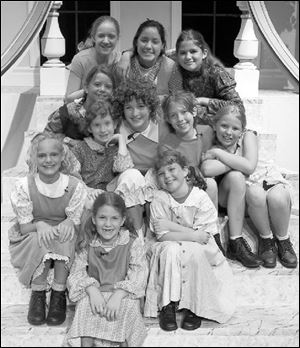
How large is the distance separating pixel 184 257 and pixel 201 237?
0.48 feet

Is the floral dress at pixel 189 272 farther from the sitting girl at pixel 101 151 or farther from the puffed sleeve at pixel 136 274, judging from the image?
the sitting girl at pixel 101 151

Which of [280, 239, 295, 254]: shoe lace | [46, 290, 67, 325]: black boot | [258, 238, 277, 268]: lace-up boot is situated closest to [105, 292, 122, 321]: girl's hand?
[46, 290, 67, 325]: black boot

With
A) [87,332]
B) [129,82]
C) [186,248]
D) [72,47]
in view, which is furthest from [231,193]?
[72,47]

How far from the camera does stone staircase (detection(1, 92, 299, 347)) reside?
2836 millimetres

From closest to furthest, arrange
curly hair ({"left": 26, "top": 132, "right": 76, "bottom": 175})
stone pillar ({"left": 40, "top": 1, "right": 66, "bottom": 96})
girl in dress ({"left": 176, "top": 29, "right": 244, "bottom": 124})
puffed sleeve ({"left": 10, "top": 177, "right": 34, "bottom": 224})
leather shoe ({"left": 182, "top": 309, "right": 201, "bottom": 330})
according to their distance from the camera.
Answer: leather shoe ({"left": 182, "top": 309, "right": 201, "bottom": 330}), puffed sleeve ({"left": 10, "top": 177, "right": 34, "bottom": 224}), curly hair ({"left": 26, "top": 132, "right": 76, "bottom": 175}), girl in dress ({"left": 176, "top": 29, "right": 244, "bottom": 124}), stone pillar ({"left": 40, "top": 1, "right": 66, "bottom": 96})

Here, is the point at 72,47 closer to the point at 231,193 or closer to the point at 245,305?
the point at 231,193

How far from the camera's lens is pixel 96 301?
2781mm

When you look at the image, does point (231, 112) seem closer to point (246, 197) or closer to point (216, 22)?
point (246, 197)

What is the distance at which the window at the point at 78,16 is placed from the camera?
5281 mm

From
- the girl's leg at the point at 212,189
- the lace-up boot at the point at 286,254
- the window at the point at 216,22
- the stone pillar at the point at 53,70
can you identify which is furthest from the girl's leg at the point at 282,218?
the window at the point at 216,22

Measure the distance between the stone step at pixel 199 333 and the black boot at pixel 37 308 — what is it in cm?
3

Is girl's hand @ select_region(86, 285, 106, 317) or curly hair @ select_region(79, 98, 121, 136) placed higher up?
curly hair @ select_region(79, 98, 121, 136)

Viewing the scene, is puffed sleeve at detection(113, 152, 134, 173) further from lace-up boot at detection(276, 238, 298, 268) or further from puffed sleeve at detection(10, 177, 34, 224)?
lace-up boot at detection(276, 238, 298, 268)

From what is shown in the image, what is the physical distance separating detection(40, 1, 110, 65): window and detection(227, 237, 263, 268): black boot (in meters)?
2.60
